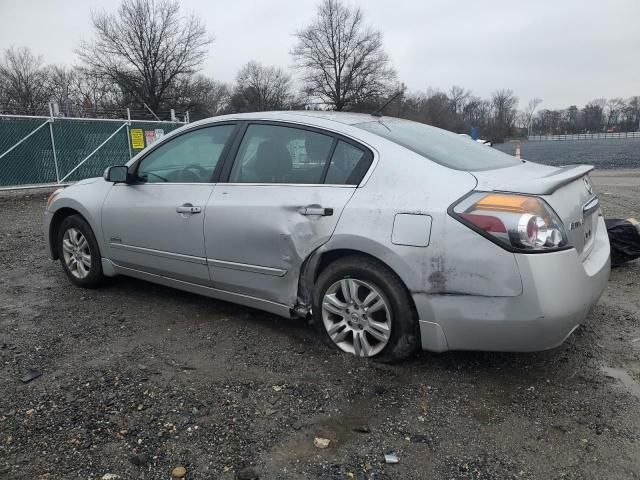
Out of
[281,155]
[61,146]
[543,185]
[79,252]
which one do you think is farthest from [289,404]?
[61,146]

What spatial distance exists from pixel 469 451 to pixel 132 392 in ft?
5.86

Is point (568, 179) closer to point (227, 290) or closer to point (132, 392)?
point (227, 290)

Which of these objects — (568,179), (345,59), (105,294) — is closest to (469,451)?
(568,179)

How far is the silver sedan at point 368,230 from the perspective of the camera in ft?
8.26

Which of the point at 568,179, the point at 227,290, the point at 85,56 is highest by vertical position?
the point at 85,56

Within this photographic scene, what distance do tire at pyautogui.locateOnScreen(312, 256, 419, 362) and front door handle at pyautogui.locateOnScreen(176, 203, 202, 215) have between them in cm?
107

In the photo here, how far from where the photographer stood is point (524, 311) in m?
2.48

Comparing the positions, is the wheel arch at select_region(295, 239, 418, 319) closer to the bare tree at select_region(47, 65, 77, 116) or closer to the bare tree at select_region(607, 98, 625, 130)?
the bare tree at select_region(47, 65, 77, 116)

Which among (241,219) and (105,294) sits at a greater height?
(241,219)

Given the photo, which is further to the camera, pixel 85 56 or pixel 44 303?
pixel 85 56

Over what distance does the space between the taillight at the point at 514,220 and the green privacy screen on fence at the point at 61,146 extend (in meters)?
12.3

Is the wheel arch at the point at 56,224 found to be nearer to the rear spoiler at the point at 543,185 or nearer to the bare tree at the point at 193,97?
the rear spoiler at the point at 543,185

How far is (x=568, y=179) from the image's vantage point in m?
A: 2.85

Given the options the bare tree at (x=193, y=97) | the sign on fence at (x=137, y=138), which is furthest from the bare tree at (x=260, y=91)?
the sign on fence at (x=137, y=138)
